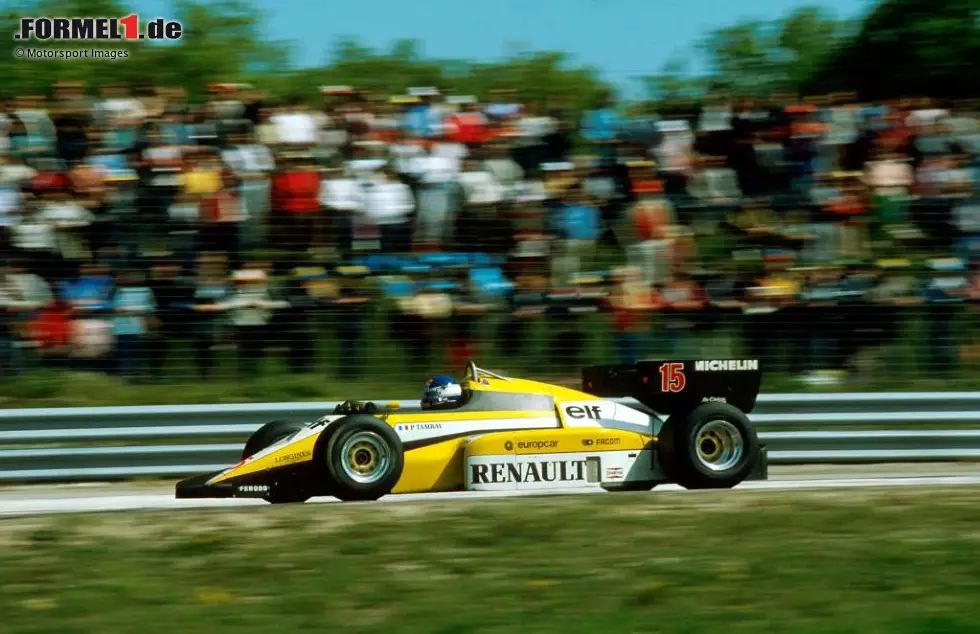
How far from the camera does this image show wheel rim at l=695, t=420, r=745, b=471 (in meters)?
8.48

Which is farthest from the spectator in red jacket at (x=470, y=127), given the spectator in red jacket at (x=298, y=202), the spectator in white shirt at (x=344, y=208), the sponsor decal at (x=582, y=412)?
the sponsor decal at (x=582, y=412)

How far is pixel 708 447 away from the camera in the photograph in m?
8.52

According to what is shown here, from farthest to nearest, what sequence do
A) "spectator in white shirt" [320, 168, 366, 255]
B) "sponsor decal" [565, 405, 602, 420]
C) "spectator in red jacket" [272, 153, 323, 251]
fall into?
"spectator in white shirt" [320, 168, 366, 255] < "spectator in red jacket" [272, 153, 323, 251] < "sponsor decal" [565, 405, 602, 420]

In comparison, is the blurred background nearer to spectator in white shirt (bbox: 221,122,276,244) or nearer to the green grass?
spectator in white shirt (bbox: 221,122,276,244)

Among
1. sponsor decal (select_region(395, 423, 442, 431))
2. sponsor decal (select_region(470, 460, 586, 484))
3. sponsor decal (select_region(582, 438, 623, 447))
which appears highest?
sponsor decal (select_region(395, 423, 442, 431))

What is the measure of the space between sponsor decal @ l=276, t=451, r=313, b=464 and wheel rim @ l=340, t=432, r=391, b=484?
240mm

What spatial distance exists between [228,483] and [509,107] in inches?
219

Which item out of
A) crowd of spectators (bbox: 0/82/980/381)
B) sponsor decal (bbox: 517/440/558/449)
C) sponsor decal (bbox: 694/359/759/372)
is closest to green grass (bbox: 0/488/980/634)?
sponsor decal (bbox: 517/440/558/449)

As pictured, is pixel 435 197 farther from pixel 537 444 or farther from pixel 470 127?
pixel 537 444

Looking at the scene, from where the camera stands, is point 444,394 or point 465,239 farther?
point 465,239

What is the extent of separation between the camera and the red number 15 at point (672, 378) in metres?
8.69

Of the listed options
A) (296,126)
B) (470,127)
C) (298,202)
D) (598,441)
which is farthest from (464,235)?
(598,441)

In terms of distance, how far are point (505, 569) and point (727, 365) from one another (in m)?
3.30

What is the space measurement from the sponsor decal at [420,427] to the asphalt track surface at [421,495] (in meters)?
0.41
